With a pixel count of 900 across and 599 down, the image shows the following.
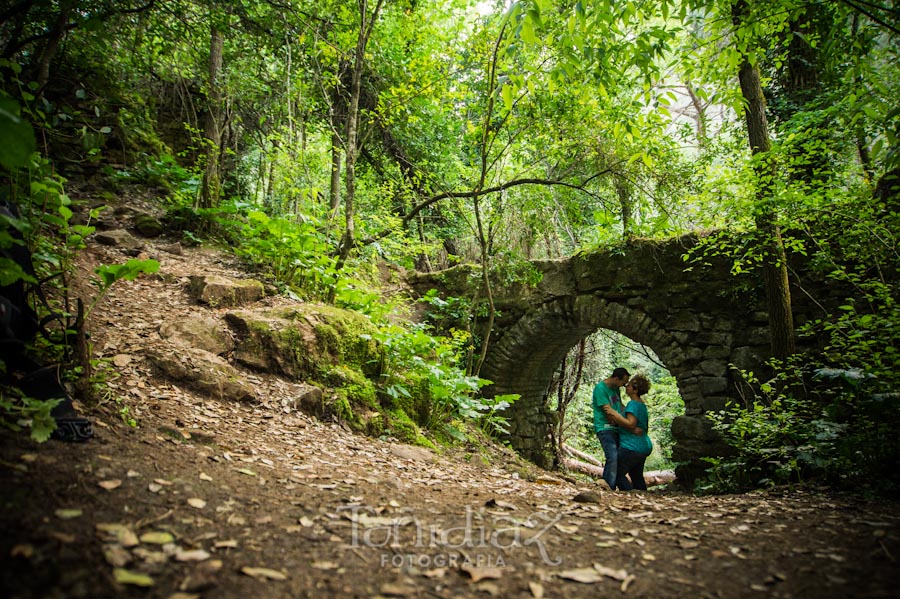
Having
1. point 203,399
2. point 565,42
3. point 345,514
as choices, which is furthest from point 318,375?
point 565,42

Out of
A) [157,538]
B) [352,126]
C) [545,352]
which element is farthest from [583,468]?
[157,538]

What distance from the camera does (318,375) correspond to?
3.55 metres

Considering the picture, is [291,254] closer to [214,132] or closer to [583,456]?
[214,132]

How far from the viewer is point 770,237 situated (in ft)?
14.4

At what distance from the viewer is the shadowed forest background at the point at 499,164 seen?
2576 millimetres

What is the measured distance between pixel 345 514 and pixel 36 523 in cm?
93

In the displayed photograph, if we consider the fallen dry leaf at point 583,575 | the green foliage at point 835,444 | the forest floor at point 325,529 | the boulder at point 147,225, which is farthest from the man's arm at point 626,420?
the boulder at point 147,225

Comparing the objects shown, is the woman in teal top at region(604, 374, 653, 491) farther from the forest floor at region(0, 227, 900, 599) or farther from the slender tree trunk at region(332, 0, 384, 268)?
the slender tree trunk at region(332, 0, 384, 268)

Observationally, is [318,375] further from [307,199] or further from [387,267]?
[387,267]

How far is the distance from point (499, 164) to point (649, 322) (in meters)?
3.48

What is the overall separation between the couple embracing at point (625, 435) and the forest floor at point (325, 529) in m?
2.16

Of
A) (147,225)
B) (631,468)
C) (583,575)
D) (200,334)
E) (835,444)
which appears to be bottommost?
(631,468)

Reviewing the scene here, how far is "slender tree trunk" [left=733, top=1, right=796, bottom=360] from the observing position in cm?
438

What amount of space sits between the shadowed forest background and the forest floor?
0.33m
